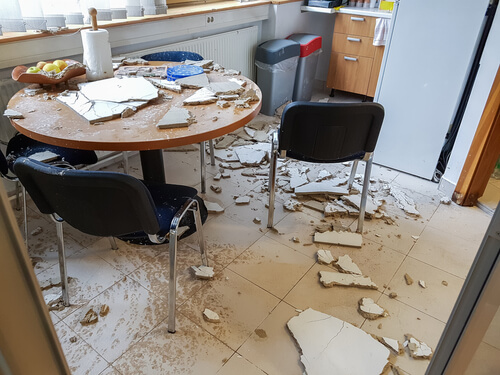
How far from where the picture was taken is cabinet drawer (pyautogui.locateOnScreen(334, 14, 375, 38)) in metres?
3.85

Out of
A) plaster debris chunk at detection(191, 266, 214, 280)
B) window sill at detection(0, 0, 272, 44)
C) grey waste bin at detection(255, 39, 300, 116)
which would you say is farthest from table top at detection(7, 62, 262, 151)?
grey waste bin at detection(255, 39, 300, 116)

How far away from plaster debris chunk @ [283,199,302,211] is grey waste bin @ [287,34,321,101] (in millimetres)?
2017

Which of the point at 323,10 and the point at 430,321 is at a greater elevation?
the point at 323,10

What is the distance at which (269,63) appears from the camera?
3697mm

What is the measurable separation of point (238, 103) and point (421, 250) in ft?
4.55

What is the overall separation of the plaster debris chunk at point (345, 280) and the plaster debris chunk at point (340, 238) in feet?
0.87

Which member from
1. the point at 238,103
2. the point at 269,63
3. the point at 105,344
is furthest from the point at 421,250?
the point at 269,63

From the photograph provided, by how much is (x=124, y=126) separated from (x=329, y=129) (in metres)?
0.98

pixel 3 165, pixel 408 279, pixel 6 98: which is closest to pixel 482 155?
pixel 408 279

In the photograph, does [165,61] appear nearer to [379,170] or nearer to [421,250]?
[379,170]

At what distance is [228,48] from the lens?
356cm

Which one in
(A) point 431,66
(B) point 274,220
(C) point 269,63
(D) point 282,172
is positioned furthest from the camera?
(C) point 269,63

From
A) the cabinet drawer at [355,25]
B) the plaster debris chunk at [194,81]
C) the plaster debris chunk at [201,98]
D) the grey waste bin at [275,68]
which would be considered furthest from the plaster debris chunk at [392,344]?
the cabinet drawer at [355,25]

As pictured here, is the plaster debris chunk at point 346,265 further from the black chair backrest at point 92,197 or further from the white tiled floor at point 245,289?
the black chair backrest at point 92,197
